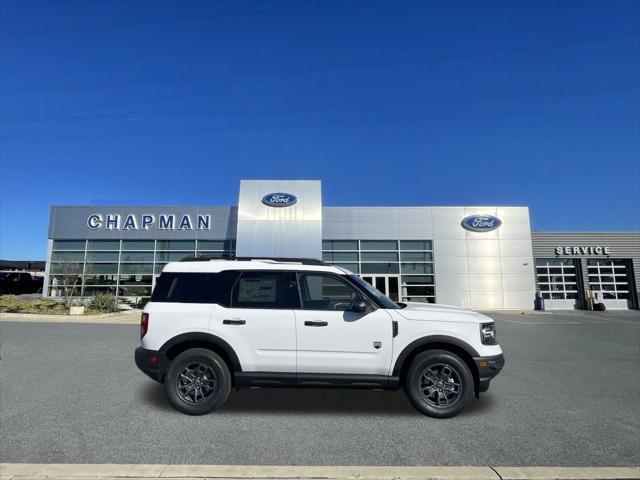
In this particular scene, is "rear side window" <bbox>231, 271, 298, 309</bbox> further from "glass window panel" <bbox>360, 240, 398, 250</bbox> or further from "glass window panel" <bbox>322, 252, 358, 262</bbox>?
"glass window panel" <bbox>360, 240, 398, 250</bbox>

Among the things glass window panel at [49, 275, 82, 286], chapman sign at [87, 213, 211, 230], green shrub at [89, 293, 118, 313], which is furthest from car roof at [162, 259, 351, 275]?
glass window panel at [49, 275, 82, 286]

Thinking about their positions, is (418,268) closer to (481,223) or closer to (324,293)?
(481,223)

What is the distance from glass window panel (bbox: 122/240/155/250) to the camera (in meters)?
25.6

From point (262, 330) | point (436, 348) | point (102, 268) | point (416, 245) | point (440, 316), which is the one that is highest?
point (416, 245)

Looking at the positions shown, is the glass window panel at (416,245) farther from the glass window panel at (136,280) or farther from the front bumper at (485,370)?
the front bumper at (485,370)

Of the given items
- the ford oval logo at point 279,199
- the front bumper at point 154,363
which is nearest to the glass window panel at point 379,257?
the ford oval logo at point 279,199

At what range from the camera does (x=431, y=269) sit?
82.9 ft

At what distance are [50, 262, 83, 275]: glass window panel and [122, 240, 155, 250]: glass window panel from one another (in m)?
3.08

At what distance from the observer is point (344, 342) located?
457 cm

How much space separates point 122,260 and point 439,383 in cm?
2599

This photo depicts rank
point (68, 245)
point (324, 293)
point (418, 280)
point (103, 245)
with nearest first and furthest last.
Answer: point (324, 293) < point (418, 280) < point (103, 245) < point (68, 245)

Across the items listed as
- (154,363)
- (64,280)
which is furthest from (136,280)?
(154,363)

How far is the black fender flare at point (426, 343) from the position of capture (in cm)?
455

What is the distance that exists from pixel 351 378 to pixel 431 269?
2202 cm
